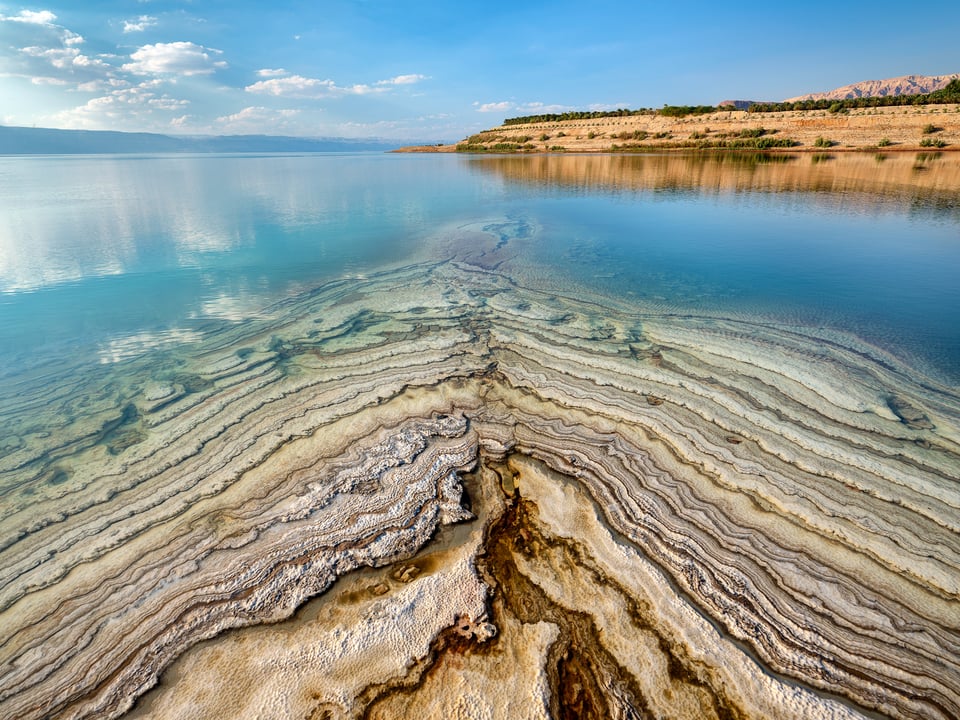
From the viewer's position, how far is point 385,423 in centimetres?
562

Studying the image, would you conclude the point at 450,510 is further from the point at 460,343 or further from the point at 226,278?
the point at 226,278

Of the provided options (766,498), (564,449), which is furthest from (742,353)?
(564,449)

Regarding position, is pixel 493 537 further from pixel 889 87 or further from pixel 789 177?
pixel 889 87

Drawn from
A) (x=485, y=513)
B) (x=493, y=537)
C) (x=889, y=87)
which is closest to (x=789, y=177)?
(x=485, y=513)

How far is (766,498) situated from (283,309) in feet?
30.3

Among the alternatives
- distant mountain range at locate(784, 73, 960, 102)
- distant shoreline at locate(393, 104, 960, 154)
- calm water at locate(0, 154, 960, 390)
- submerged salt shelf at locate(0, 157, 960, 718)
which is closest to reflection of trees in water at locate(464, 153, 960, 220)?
calm water at locate(0, 154, 960, 390)

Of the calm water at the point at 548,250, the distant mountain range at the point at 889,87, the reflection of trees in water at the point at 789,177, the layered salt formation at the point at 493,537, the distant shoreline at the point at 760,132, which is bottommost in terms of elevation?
the layered salt formation at the point at 493,537

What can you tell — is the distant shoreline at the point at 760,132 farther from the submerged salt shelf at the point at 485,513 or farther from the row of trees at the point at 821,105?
the submerged salt shelf at the point at 485,513

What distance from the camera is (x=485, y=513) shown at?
14.4 ft

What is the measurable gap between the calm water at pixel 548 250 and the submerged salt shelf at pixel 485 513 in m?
0.27

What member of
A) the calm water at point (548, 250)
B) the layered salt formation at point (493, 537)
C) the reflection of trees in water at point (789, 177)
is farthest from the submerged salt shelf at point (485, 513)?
the reflection of trees in water at point (789, 177)

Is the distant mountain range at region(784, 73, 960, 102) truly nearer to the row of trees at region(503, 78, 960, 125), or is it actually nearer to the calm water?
the row of trees at region(503, 78, 960, 125)

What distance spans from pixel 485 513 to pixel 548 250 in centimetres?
1096

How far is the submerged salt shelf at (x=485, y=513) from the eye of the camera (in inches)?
117
